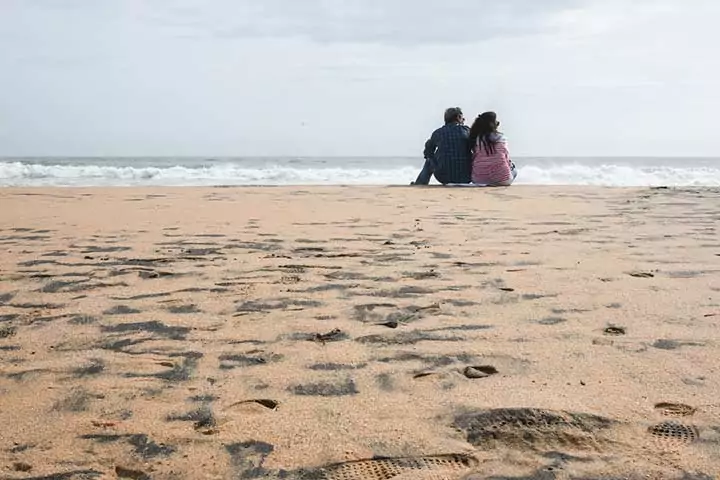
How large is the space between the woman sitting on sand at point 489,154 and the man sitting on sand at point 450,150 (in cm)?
12

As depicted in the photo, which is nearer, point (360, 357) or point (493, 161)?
point (360, 357)

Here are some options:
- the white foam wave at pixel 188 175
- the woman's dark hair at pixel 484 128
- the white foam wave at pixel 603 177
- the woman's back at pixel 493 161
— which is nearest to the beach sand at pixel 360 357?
the woman's dark hair at pixel 484 128

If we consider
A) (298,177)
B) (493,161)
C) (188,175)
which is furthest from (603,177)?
(188,175)

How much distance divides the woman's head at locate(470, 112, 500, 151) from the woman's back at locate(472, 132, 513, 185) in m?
0.03

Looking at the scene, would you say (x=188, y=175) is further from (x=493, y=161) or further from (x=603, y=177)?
(x=493, y=161)

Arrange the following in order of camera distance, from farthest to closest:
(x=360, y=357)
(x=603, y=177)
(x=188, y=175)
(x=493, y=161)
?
(x=188, y=175) → (x=603, y=177) → (x=493, y=161) → (x=360, y=357)

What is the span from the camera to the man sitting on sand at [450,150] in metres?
9.00

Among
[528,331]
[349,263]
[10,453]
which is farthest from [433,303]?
[10,453]

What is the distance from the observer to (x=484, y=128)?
8.71 m

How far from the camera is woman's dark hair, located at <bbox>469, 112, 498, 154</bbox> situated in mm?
8688

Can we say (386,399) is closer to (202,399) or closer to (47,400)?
(202,399)

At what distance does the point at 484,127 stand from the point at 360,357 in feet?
23.1

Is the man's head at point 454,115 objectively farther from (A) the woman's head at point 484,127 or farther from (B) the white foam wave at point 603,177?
(B) the white foam wave at point 603,177

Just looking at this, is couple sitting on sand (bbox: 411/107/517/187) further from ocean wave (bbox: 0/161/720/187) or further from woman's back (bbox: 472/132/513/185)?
ocean wave (bbox: 0/161/720/187)
